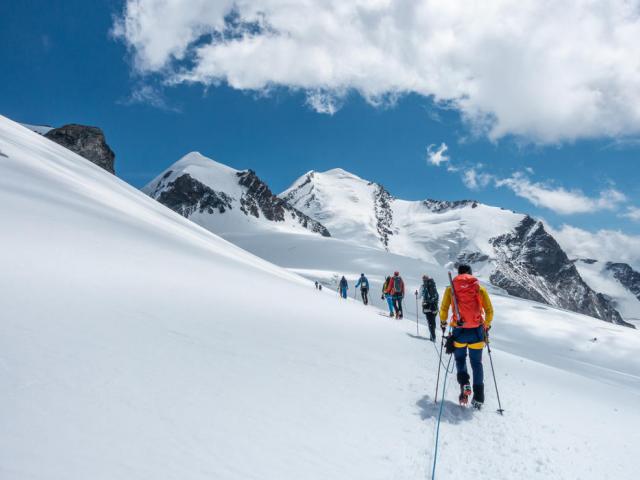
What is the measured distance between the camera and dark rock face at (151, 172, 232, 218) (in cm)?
16262

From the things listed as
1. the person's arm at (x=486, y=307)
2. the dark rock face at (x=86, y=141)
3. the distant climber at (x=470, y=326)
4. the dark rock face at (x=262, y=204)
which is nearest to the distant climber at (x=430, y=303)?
the person's arm at (x=486, y=307)

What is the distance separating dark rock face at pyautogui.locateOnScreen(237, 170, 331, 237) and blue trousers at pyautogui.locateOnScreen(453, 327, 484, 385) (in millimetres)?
162628

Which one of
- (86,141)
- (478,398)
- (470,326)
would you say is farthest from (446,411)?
(86,141)

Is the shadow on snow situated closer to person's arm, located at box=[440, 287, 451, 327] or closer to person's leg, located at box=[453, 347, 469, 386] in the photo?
person's leg, located at box=[453, 347, 469, 386]

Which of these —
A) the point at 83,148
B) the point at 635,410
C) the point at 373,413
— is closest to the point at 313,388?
the point at 373,413

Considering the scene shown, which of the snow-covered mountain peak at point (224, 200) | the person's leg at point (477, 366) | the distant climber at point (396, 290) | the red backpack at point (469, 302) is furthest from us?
the snow-covered mountain peak at point (224, 200)

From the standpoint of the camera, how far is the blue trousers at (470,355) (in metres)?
6.28

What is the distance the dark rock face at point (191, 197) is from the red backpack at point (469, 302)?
160683 millimetres

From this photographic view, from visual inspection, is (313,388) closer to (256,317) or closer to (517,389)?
(256,317)

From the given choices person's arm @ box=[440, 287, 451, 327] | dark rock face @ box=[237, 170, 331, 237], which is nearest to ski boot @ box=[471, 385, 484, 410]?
person's arm @ box=[440, 287, 451, 327]

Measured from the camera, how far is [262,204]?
578ft

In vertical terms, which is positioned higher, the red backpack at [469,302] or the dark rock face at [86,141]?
the dark rock face at [86,141]

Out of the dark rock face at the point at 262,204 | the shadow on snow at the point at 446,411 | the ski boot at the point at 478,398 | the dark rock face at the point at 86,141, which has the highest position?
the dark rock face at the point at 262,204

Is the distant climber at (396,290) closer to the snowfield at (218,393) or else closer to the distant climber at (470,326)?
the snowfield at (218,393)
